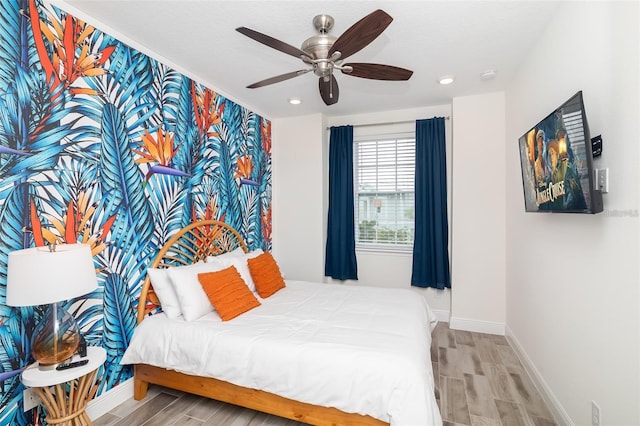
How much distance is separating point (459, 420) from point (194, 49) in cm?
353

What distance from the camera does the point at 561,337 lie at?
1996 millimetres

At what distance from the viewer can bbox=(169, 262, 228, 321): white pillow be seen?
2.33 m

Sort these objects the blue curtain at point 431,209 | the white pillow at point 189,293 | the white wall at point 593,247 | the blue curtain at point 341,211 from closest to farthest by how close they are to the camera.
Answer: the white wall at point 593,247
the white pillow at point 189,293
the blue curtain at point 431,209
the blue curtain at point 341,211

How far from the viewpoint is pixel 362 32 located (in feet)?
5.22

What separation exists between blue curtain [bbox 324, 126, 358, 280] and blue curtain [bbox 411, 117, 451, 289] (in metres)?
0.90

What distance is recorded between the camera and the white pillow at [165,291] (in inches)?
93.7

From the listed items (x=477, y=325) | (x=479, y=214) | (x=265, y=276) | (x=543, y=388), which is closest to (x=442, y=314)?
(x=477, y=325)

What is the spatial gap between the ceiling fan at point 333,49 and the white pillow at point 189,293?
1676 millimetres

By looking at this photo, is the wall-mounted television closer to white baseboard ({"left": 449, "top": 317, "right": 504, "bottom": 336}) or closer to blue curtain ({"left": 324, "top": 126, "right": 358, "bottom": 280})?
white baseboard ({"left": 449, "top": 317, "right": 504, "bottom": 336})

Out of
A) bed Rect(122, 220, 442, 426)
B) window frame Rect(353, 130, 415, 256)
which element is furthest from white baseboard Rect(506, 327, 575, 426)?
window frame Rect(353, 130, 415, 256)

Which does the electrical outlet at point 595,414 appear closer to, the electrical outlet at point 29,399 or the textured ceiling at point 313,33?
the textured ceiling at point 313,33

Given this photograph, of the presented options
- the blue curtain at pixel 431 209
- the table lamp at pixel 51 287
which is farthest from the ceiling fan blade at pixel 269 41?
the blue curtain at pixel 431 209

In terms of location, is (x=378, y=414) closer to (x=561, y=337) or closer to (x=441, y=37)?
(x=561, y=337)

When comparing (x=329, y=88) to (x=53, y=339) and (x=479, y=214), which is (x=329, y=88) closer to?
(x=53, y=339)
